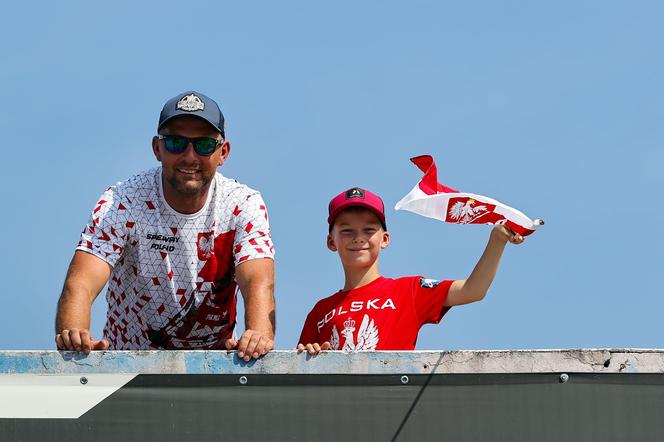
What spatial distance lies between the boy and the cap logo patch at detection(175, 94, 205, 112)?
996 mm

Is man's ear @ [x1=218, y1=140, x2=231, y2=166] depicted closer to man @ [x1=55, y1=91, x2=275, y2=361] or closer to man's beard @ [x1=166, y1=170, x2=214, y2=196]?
man @ [x1=55, y1=91, x2=275, y2=361]

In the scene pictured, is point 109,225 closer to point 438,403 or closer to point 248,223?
point 248,223

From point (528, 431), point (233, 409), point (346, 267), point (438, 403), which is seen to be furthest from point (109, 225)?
point (528, 431)

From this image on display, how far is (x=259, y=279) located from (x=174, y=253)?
71cm

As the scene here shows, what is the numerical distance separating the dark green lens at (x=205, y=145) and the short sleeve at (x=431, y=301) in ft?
4.66

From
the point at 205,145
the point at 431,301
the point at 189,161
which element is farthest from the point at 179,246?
the point at 431,301

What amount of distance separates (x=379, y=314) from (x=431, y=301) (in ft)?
1.04

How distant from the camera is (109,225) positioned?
570 centimetres

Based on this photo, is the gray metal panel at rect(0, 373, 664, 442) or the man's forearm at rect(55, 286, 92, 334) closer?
the gray metal panel at rect(0, 373, 664, 442)

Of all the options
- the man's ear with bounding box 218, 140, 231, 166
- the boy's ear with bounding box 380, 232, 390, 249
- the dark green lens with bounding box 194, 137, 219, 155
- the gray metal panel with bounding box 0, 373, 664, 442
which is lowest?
the gray metal panel with bounding box 0, 373, 664, 442

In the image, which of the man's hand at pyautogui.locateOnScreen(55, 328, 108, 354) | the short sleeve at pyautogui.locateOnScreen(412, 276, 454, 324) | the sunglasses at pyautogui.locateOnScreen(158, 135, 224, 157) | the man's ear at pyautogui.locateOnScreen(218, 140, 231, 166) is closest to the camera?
the man's hand at pyautogui.locateOnScreen(55, 328, 108, 354)

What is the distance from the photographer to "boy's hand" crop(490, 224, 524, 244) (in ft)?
16.5

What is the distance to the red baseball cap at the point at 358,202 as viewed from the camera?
18.9 feet

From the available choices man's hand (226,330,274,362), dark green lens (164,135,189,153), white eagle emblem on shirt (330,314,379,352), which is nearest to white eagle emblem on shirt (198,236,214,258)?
dark green lens (164,135,189,153)
